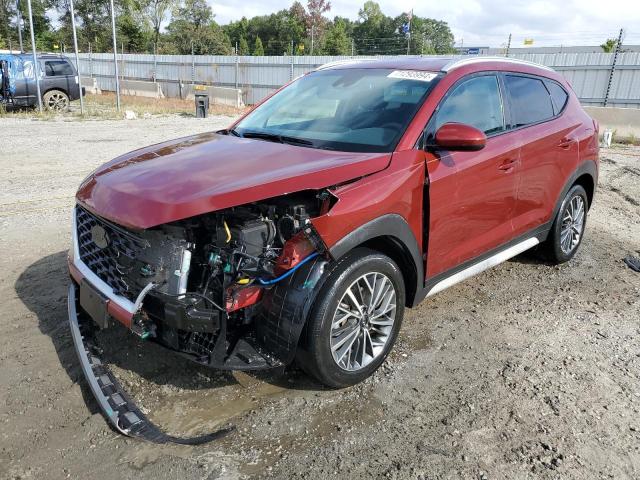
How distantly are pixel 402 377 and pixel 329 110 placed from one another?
190 cm

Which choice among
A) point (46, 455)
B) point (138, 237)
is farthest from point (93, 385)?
point (138, 237)

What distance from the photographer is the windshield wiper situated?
340 centimetres

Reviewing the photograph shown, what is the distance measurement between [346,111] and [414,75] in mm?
532

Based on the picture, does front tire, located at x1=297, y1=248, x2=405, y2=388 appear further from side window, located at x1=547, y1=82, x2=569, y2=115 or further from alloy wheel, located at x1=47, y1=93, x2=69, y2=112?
alloy wheel, located at x1=47, y1=93, x2=69, y2=112

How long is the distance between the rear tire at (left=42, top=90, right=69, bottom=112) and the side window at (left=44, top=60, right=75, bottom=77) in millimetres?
591

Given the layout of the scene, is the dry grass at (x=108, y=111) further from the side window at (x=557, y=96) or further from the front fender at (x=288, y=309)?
the front fender at (x=288, y=309)

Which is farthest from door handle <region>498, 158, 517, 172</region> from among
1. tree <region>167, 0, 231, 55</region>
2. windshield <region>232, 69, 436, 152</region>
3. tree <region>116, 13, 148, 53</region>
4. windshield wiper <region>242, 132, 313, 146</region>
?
tree <region>167, 0, 231, 55</region>

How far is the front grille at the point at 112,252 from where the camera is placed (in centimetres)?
273

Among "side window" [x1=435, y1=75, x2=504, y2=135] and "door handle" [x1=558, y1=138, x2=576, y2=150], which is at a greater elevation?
"side window" [x1=435, y1=75, x2=504, y2=135]

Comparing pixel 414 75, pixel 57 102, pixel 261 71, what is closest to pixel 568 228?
pixel 414 75

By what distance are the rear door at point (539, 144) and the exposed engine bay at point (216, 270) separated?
2094 mm

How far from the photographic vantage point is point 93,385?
2.78 meters

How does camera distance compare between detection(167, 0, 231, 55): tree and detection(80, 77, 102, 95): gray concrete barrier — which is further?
detection(167, 0, 231, 55): tree

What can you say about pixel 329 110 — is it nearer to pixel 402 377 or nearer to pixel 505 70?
pixel 505 70
